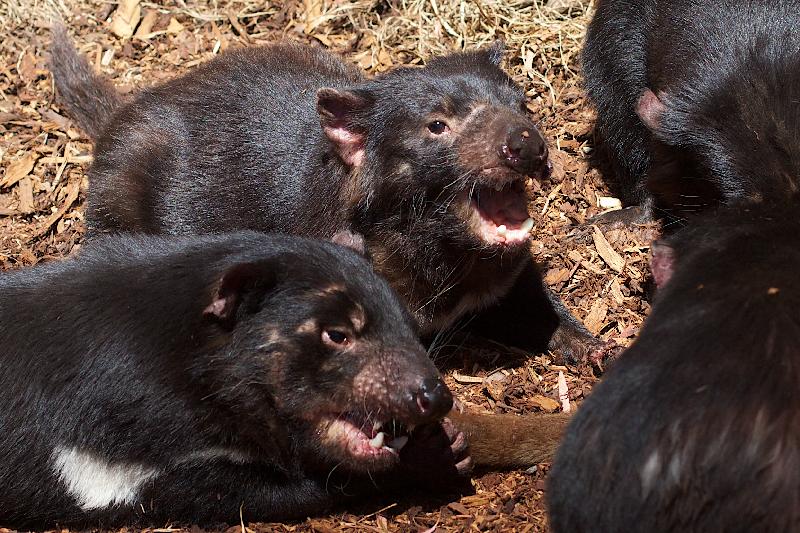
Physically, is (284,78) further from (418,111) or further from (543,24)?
(543,24)

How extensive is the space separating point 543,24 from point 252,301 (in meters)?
4.34

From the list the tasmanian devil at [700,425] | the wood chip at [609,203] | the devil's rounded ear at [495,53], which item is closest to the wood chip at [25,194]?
the devil's rounded ear at [495,53]

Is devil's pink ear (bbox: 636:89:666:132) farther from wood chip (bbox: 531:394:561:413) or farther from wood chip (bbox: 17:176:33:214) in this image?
wood chip (bbox: 17:176:33:214)

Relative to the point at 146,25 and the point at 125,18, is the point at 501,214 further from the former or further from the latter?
the point at 125,18

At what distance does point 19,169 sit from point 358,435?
4.04 metres

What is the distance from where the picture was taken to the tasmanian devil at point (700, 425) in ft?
11.4

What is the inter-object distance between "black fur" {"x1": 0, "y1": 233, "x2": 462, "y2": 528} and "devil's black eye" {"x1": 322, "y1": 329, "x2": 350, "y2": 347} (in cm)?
2

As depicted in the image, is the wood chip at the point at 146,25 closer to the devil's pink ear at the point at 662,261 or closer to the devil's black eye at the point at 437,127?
the devil's black eye at the point at 437,127

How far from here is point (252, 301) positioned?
15.4 ft

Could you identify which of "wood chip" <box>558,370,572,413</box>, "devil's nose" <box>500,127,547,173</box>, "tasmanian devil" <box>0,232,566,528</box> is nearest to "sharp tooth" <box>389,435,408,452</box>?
"tasmanian devil" <box>0,232,566,528</box>

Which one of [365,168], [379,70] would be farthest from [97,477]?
[379,70]

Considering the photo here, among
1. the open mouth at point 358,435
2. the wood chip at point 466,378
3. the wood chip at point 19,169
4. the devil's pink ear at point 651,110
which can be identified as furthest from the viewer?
the wood chip at point 19,169

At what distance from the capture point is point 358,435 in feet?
15.9

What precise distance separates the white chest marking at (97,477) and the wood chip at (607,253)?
316cm
